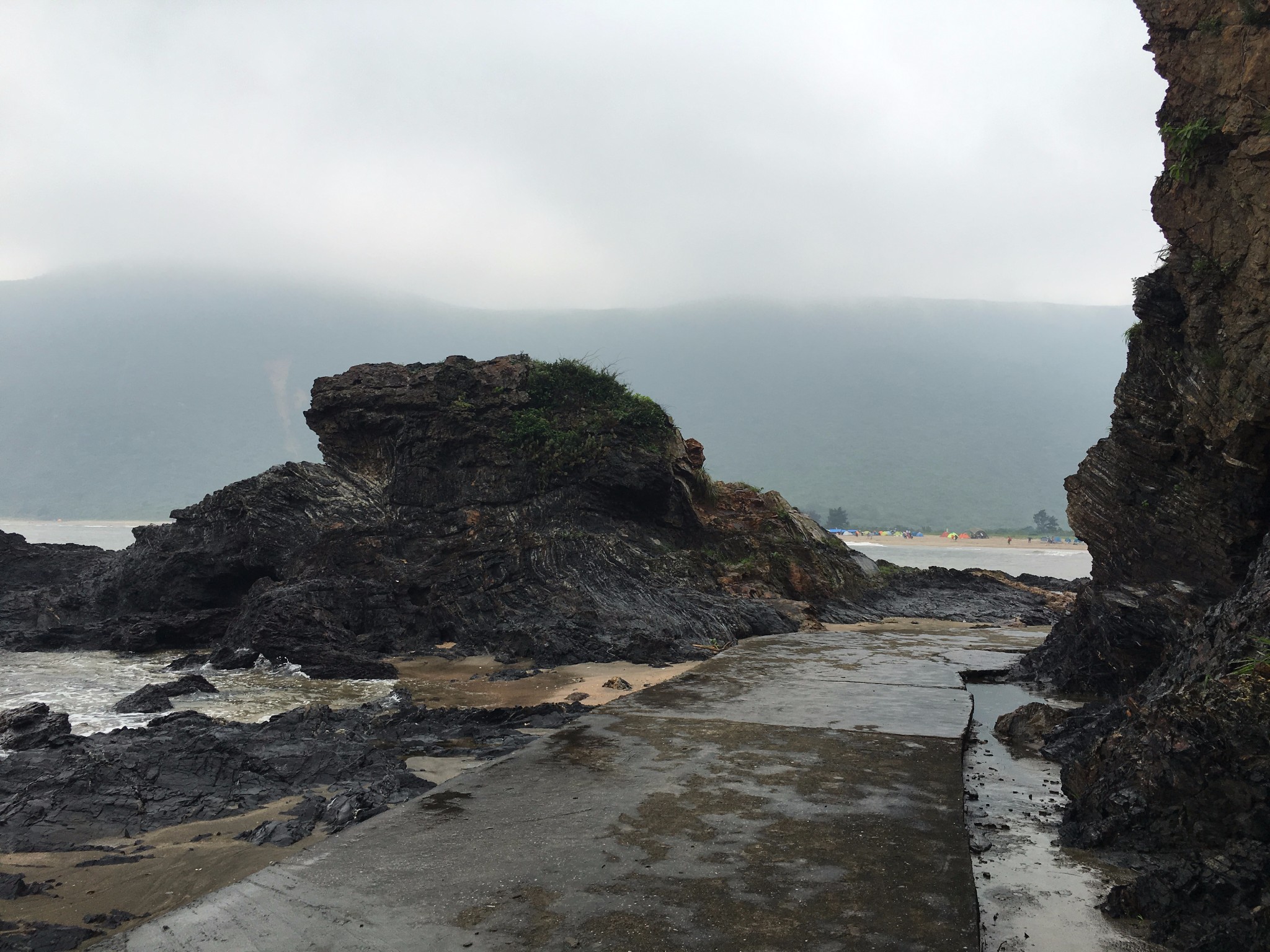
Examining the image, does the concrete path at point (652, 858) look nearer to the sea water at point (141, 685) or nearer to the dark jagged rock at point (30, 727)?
the dark jagged rock at point (30, 727)

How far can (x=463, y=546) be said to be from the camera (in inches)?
605

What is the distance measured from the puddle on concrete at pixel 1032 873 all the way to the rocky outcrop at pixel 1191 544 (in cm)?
15

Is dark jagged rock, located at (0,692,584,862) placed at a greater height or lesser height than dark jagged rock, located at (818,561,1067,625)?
greater

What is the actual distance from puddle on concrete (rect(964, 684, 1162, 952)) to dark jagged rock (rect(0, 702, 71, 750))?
6.65 meters

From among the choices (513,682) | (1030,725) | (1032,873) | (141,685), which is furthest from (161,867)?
(141,685)

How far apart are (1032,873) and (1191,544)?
426 cm

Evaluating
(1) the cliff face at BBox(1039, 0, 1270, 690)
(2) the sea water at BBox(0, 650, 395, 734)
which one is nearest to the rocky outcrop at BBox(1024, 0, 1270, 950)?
(1) the cliff face at BBox(1039, 0, 1270, 690)

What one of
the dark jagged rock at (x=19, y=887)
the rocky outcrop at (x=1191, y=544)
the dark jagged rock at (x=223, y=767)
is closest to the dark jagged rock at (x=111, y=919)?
the dark jagged rock at (x=19, y=887)

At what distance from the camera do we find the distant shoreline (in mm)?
69812

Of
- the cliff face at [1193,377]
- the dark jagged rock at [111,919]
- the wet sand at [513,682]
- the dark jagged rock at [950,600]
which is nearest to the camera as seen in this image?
the dark jagged rock at [111,919]

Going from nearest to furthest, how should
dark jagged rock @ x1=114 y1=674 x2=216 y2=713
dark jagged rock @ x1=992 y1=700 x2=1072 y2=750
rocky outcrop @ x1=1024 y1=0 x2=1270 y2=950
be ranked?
1. rocky outcrop @ x1=1024 y1=0 x2=1270 y2=950
2. dark jagged rock @ x1=992 y1=700 x2=1072 y2=750
3. dark jagged rock @ x1=114 y1=674 x2=216 y2=713

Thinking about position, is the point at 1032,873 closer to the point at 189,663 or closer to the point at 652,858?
the point at 652,858

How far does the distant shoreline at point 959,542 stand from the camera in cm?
6981

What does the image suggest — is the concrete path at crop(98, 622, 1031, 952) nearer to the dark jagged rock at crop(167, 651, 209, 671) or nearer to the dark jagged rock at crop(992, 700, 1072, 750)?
the dark jagged rock at crop(992, 700, 1072, 750)
